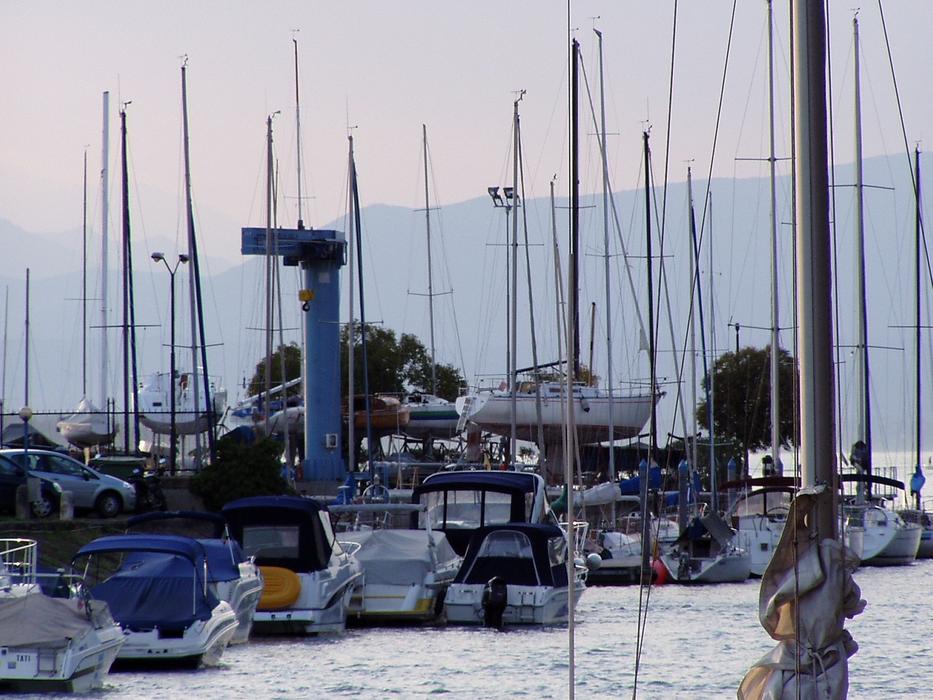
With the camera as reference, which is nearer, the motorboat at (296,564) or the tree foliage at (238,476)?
the motorboat at (296,564)

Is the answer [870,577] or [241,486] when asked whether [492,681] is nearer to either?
[241,486]

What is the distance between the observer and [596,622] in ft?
106

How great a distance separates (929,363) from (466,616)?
37.3 m

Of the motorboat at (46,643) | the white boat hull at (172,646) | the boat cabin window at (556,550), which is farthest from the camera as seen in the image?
the boat cabin window at (556,550)

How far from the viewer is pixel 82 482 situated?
125 ft

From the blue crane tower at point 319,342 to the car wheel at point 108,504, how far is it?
1490 centimetres

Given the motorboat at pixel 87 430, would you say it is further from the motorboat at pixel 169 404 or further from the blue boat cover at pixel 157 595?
Result: the blue boat cover at pixel 157 595

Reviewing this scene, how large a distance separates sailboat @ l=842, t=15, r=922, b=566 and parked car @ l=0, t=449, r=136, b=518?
21.5m

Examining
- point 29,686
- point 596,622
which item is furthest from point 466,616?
point 29,686

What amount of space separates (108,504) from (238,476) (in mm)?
4725

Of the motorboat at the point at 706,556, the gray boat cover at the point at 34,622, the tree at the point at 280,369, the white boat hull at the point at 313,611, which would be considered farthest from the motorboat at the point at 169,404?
the gray boat cover at the point at 34,622

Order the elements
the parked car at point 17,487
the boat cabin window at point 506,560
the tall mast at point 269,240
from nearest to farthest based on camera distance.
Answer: the boat cabin window at point 506,560, the parked car at point 17,487, the tall mast at point 269,240

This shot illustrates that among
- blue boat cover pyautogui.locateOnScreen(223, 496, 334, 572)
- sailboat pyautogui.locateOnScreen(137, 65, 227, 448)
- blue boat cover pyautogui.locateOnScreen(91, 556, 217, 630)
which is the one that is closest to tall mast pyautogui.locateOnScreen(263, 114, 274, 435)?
sailboat pyautogui.locateOnScreen(137, 65, 227, 448)

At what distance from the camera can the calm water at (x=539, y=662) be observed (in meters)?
22.9
